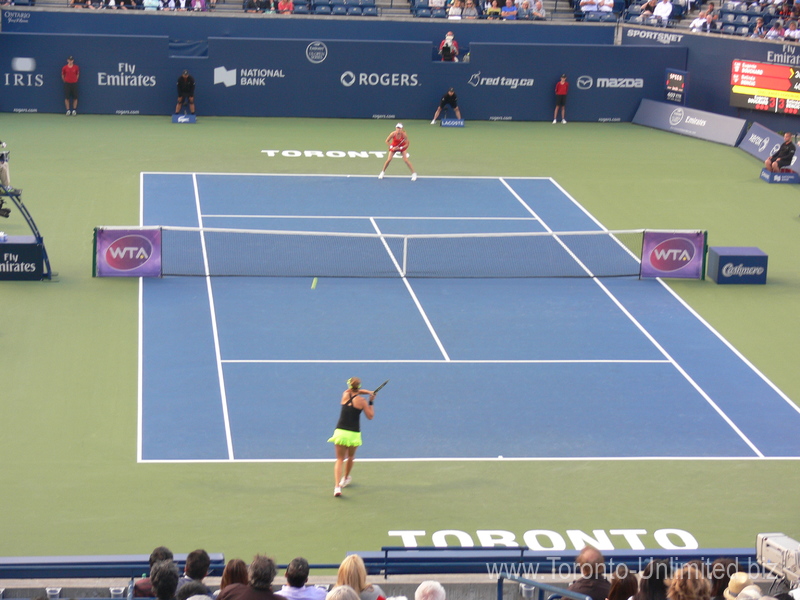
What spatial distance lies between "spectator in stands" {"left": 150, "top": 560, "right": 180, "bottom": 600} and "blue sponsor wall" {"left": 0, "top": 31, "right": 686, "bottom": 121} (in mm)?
32286

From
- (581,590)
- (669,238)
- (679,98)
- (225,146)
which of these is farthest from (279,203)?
(581,590)

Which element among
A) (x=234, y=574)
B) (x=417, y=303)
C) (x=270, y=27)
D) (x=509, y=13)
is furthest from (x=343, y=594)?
(x=509, y=13)

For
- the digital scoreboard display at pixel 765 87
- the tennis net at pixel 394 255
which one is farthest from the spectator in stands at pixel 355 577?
the digital scoreboard display at pixel 765 87

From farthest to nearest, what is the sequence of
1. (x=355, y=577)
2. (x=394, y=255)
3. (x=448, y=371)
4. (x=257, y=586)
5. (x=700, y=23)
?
(x=700, y=23) → (x=394, y=255) → (x=448, y=371) → (x=355, y=577) → (x=257, y=586)

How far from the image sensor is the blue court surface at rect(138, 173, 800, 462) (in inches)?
682

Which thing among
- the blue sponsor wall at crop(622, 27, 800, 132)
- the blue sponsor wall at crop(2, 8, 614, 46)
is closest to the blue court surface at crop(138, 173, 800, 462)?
the blue sponsor wall at crop(622, 27, 800, 132)

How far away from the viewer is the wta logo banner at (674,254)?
24797 millimetres

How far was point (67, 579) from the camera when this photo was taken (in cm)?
1130

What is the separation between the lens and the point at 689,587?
8.59m

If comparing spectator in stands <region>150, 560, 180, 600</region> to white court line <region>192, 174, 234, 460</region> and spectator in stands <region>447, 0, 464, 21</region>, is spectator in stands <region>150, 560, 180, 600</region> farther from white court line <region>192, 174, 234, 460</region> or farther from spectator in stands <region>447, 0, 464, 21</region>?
spectator in stands <region>447, 0, 464, 21</region>

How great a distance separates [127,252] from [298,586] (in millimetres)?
14905

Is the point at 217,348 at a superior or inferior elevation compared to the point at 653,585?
inferior

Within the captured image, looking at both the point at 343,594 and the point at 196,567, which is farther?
the point at 196,567

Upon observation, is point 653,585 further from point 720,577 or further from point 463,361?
point 463,361
